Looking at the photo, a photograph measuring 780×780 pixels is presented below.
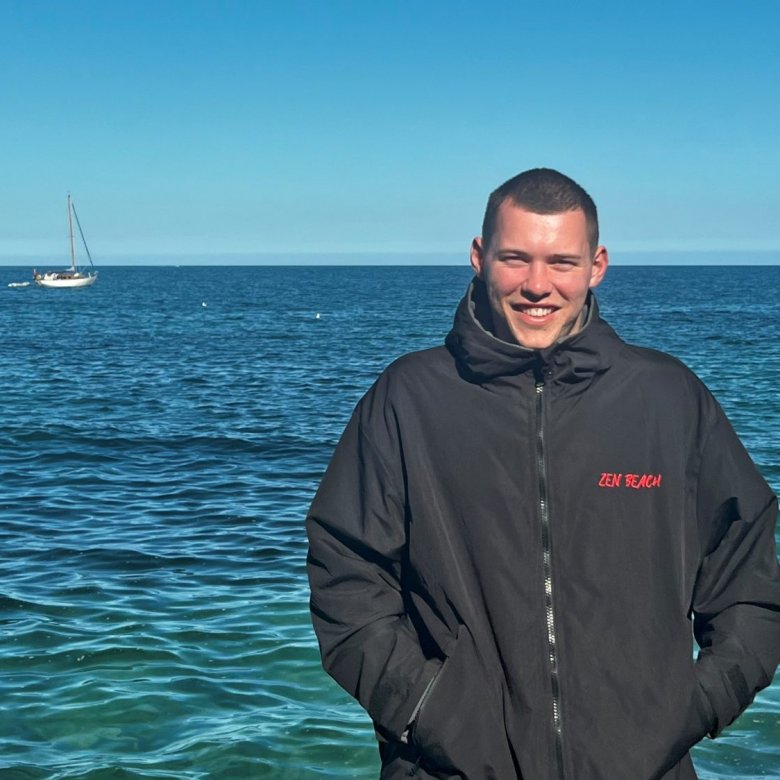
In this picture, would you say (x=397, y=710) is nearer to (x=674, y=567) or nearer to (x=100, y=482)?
(x=674, y=567)

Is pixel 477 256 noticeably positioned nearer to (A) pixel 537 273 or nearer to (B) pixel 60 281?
(A) pixel 537 273

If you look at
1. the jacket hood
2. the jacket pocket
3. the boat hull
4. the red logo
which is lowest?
the boat hull

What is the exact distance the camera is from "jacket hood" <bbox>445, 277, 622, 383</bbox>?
3.03 metres

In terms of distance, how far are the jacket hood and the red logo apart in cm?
27

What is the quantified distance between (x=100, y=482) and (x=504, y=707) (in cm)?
1595

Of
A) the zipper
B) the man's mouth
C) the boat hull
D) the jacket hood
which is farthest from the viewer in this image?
the boat hull

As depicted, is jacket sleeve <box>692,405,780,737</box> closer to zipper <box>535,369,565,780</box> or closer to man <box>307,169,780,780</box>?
man <box>307,169,780,780</box>

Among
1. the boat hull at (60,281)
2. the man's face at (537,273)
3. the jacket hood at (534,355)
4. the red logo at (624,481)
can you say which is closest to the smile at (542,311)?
the man's face at (537,273)

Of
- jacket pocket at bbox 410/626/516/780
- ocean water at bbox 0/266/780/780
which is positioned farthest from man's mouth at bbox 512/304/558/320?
ocean water at bbox 0/266/780/780

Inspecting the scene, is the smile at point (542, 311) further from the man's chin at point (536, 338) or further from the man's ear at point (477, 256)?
the man's ear at point (477, 256)

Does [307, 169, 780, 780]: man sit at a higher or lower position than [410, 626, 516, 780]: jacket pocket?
higher

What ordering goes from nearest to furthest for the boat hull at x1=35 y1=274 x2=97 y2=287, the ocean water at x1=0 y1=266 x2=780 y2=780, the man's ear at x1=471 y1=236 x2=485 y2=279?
the man's ear at x1=471 y1=236 x2=485 y2=279 → the ocean water at x1=0 y1=266 x2=780 y2=780 → the boat hull at x1=35 y1=274 x2=97 y2=287

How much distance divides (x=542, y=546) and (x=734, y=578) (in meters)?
0.55

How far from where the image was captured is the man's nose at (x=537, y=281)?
311 cm
